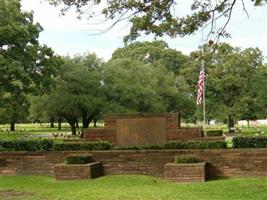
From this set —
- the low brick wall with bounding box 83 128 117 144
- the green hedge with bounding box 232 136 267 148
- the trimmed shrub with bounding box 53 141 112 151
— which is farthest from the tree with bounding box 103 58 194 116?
the green hedge with bounding box 232 136 267 148

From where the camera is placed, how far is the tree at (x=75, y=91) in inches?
1907

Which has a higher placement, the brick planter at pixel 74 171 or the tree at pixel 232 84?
the tree at pixel 232 84

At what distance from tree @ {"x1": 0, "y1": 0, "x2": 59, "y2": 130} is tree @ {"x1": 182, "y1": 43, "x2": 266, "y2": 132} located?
21.8 metres

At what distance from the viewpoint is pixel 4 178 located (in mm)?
15516

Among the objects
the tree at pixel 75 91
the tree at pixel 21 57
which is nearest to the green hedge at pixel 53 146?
the tree at pixel 21 57

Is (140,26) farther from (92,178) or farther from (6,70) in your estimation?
(6,70)

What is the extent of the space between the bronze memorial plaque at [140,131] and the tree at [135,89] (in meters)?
27.2

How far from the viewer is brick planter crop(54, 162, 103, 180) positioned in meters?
14.5

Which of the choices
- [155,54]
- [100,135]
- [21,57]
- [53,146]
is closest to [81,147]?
[53,146]

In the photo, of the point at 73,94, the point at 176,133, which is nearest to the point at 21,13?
the point at 73,94

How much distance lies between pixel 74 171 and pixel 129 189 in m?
2.60

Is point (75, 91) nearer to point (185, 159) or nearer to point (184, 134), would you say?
point (184, 134)

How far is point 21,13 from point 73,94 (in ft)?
37.7

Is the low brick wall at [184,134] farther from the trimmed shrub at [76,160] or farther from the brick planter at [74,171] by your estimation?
the brick planter at [74,171]
